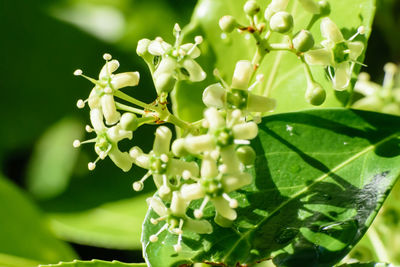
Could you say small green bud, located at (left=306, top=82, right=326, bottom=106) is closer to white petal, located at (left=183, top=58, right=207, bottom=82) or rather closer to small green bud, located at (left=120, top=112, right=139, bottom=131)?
white petal, located at (left=183, top=58, right=207, bottom=82)

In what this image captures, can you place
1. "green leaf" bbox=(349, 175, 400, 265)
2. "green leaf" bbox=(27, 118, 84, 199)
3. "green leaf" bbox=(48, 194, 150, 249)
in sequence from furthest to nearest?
1. "green leaf" bbox=(27, 118, 84, 199)
2. "green leaf" bbox=(48, 194, 150, 249)
3. "green leaf" bbox=(349, 175, 400, 265)

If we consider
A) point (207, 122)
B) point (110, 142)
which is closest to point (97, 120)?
point (110, 142)

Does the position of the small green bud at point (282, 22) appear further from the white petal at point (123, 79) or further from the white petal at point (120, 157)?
the white petal at point (120, 157)

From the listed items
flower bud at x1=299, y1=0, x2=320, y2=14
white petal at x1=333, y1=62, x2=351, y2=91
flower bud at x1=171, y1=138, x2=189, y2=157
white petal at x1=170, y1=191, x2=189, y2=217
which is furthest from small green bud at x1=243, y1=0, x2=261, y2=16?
white petal at x1=170, y1=191, x2=189, y2=217

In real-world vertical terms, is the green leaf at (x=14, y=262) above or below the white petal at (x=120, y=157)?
below

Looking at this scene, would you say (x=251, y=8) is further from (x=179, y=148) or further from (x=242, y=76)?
(x=179, y=148)

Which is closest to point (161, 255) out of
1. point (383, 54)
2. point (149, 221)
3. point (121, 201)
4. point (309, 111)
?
point (149, 221)

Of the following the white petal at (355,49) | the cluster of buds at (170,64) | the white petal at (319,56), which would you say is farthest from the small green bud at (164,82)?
the white petal at (355,49)

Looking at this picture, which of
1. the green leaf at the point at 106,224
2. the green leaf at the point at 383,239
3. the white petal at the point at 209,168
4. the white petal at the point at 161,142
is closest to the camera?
the white petal at the point at 209,168
